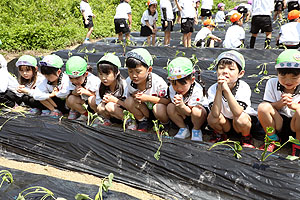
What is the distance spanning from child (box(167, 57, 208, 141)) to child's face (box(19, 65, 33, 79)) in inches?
79.4

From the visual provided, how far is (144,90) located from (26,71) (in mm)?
1745

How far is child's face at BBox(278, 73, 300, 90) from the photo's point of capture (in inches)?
93.7

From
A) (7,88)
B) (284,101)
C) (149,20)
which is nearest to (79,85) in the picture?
(7,88)

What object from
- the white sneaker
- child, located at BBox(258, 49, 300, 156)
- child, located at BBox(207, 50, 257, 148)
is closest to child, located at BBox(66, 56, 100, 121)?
the white sneaker

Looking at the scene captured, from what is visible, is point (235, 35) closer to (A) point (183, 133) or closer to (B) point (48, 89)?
(A) point (183, 133)

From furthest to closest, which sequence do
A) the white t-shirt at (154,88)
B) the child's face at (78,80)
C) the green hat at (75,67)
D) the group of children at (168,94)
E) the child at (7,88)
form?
the child at (7,88), the child's face at (78,80), the green hat at (75,67), the white t-shirt at (154,88), the group of children at (168,94)

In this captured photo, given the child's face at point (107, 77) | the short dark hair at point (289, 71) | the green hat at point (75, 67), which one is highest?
the short dark hair at point (289, 71)

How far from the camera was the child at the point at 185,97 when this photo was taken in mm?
2766

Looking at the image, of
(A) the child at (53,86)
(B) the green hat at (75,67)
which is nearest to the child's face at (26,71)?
(A) the child at (53,86)

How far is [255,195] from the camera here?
2.07m

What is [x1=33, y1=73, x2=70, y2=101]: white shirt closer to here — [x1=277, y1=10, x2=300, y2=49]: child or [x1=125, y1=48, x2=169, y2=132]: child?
[x1=125, y1=48, x2=169, y2=132]: child

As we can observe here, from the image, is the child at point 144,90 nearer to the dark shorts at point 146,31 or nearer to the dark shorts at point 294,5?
the dark shorts at point 146,31

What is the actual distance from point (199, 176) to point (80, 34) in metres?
8.56

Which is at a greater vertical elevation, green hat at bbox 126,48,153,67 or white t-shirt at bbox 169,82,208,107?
green hat at bbox 126,48,153,67
